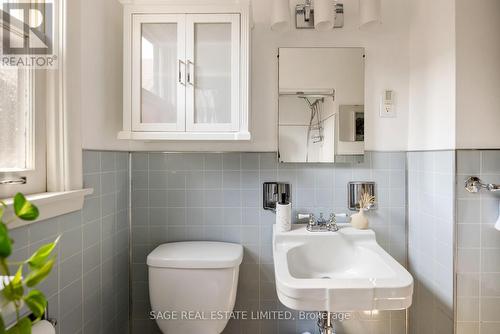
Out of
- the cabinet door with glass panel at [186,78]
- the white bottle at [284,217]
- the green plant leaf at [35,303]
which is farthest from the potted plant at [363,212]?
the green plant leaf at [35,303]

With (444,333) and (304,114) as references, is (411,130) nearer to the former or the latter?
(304,114)

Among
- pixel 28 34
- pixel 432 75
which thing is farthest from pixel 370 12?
pixel 28 34

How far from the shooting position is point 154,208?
1479 mm

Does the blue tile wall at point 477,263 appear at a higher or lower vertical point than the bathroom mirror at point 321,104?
lower

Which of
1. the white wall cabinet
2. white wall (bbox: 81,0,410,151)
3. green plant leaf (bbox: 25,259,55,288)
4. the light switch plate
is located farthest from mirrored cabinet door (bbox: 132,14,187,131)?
the light switch plate

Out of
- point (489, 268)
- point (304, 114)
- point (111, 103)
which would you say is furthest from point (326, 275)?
point (111, 103)

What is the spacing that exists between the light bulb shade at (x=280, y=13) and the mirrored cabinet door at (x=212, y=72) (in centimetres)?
20

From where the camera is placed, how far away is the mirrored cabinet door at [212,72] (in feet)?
4.13

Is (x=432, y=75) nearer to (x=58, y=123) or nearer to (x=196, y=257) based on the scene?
(x=196, y=257)

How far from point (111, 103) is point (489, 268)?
1802 mm

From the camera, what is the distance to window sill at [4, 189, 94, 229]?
0.80 m

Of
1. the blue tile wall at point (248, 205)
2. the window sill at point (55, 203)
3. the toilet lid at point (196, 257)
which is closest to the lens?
the window sill at point (55, 203)

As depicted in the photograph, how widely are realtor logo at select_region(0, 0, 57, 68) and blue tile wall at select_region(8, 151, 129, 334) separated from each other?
372mm

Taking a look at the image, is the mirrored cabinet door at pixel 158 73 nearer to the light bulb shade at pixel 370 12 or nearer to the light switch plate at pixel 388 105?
the light bulb shade at pixel 370 12
